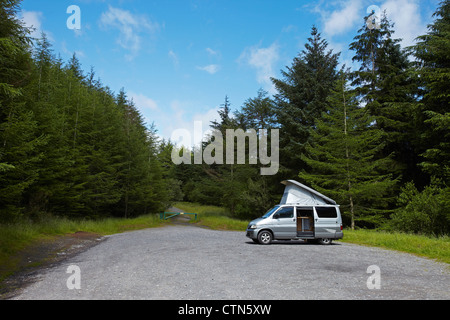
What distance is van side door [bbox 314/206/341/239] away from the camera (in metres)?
14.8

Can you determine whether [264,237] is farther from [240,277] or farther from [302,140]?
[302,140]

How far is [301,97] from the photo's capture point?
1222 inches

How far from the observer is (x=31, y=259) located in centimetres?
1063

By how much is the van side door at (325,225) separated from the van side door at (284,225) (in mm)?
1175

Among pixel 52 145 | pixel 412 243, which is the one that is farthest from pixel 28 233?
pixel 412 243

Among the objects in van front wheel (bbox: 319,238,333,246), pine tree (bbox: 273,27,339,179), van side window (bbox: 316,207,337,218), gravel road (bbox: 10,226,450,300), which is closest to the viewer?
gravel road (bbox: 10,226,450,300)

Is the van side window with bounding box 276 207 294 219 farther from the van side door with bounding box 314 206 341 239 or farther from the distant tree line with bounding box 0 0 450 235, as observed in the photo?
the distant tree line with bounding box 0 0 450 235

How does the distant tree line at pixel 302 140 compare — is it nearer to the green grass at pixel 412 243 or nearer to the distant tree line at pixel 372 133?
the distant tree line at pixel 372 133

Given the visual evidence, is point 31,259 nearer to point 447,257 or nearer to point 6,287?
point 6,287

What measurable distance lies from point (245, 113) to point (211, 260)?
34.8 meters

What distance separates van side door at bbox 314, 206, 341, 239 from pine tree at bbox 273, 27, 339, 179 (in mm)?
14070

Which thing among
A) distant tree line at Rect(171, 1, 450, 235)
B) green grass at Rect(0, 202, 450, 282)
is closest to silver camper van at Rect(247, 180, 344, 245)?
green grass at Rect(0, 202, 450, 282)

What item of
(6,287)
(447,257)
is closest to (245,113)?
(447,257)

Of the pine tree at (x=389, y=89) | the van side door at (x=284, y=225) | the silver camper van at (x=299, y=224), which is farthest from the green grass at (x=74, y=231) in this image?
the pine tree at (x=389, y=89)
